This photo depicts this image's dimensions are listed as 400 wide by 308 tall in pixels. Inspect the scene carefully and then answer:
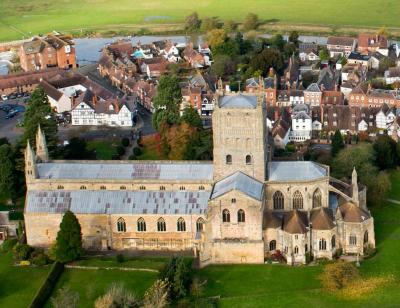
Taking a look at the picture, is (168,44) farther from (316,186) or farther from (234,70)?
(316,186)

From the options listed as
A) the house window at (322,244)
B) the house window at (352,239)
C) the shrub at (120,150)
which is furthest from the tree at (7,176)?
the house window at (352,239)

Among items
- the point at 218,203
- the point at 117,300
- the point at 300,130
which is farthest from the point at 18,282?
the point at 300,130

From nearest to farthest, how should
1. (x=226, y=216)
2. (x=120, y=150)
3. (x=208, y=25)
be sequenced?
(x=226, y=216) < (x=120, y=150) < (x=208, y=25)

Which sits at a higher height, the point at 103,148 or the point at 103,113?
the point at 103,113

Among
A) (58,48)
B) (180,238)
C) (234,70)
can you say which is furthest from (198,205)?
(58,48)

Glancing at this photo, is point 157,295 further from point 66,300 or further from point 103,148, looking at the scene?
point 103,148

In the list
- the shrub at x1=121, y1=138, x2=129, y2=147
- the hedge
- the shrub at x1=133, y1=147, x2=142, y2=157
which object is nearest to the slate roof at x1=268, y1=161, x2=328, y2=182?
the hedge

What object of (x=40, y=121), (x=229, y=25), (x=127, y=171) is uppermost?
(x=229, y=25)

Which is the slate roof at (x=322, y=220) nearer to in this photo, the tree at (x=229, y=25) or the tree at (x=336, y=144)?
the tree at (x=336, y=144)
